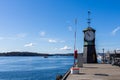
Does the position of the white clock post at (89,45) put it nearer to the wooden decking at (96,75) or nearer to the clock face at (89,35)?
the clock face at (89,35)

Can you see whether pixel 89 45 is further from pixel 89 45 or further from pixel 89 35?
pixel 89 35

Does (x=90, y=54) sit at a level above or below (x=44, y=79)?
above

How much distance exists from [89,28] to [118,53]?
972 inches

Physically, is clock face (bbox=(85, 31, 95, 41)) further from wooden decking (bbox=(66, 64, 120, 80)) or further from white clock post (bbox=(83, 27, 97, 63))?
wooden decking (bbox=(66, 64, 120, 80))

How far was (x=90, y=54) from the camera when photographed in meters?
38.7

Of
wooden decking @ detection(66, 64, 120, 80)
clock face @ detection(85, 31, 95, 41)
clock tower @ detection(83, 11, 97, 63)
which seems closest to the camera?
wooden decking @ detection(66, 64, 120, 80)

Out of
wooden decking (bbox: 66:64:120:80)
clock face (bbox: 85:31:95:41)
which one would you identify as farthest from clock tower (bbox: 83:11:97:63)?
wooden decking (bbox: 66:64:120:80)

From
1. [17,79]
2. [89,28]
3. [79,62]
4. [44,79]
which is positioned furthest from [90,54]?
[17,79]

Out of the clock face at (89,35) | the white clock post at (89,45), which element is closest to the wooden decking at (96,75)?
the white clock post at (89,45)

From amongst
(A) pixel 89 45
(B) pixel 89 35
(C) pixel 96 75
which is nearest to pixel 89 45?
(A) pixel 89 45

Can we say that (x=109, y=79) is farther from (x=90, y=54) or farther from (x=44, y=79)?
(x=44, y=79)

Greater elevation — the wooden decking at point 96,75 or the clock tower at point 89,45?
the clock tower at point 89,45

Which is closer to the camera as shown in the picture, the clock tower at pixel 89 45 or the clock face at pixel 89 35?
the clock tower at pixel 89 45

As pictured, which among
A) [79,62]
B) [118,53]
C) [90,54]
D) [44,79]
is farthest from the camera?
[118,53]
